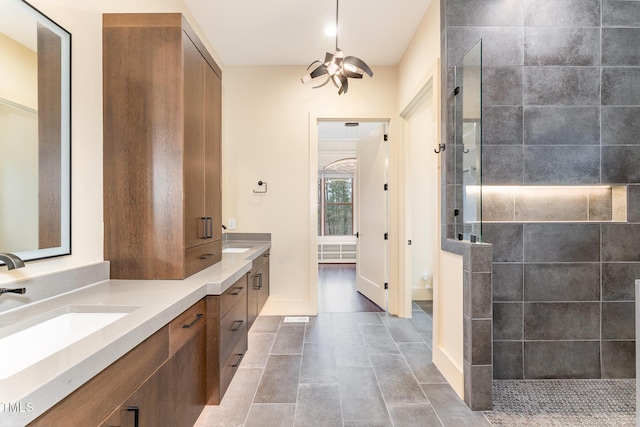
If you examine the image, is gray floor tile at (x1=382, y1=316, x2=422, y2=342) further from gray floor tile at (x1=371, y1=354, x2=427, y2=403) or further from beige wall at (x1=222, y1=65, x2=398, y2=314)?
beige wall at (x1=222, y1=65, x2=398, y2=314)

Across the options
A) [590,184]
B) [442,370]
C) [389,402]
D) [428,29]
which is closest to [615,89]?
[590,184]

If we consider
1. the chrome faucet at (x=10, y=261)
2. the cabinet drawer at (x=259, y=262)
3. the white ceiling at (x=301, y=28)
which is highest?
the white ceiling at (x=301, y=28)

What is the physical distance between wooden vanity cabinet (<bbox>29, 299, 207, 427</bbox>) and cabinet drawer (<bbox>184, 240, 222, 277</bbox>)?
29cm

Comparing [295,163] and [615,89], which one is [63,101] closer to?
[295,163]

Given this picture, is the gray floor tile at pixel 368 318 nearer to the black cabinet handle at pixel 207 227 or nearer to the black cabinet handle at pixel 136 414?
the black cabinet handle at pixel 207 227

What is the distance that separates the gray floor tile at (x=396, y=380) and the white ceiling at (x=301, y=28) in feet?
9.88

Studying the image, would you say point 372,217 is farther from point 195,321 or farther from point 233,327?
point 195,321

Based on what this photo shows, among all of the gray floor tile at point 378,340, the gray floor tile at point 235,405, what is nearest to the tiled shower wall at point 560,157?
the gray floor tile at point 378,340

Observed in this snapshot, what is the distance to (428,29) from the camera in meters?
2.62

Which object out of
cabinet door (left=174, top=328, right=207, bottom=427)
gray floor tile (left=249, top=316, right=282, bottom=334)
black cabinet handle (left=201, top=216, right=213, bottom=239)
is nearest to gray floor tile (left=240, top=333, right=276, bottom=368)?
gray floor tile (left=249, top=316, right=282, bottom=334)

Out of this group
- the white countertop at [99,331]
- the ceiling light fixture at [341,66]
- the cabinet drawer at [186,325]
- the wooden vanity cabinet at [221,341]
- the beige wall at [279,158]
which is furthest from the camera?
the beige wall at [279,158]

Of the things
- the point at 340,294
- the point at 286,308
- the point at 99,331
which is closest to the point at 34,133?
the point at 99,331

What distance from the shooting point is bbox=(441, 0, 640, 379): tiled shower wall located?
2211 mm

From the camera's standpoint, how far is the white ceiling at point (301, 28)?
2.63 meters
